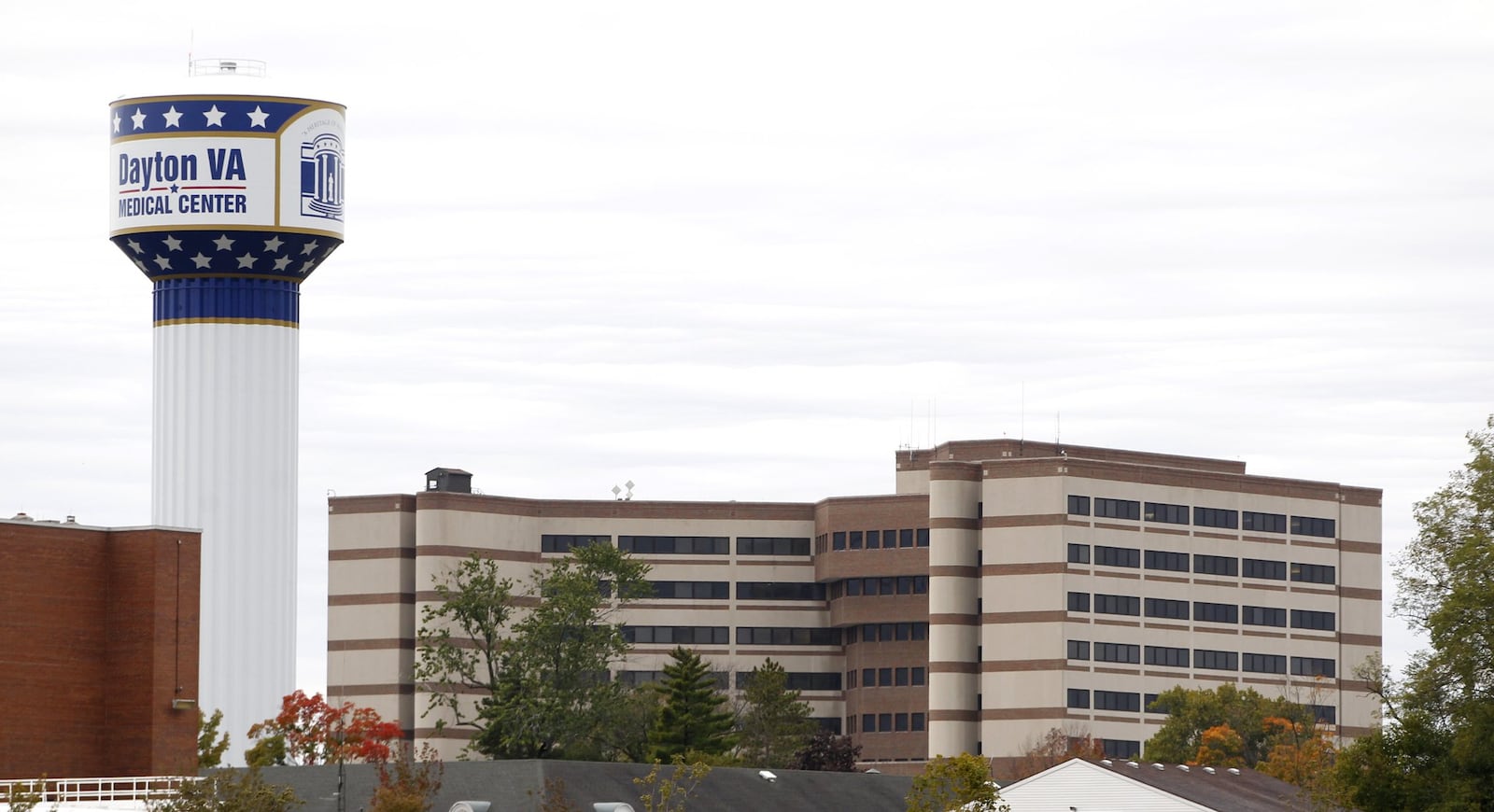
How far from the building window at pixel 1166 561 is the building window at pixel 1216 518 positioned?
2367 millimetres

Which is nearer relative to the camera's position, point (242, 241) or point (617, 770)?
point (617, 770)

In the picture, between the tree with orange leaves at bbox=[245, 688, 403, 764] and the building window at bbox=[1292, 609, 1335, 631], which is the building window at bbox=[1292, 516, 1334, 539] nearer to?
the building window at bbox=[1292, 609, 1335, 631]

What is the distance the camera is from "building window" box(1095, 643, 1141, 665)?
15675 cm

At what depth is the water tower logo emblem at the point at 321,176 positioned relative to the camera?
3767 inches

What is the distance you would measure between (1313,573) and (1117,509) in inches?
691

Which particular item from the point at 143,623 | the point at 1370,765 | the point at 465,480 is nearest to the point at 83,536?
the point at 143,623

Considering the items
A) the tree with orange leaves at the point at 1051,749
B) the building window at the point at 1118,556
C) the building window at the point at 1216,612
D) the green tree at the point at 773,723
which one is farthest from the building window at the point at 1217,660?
the green tree at the point at 773,723

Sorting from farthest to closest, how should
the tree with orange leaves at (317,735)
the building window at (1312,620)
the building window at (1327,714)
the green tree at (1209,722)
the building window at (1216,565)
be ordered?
the building window at (1312,620), the building window at (1327,714), the building window at (1216,565), the green tree at (1209,722), the tree with orange leaves at (317,735)

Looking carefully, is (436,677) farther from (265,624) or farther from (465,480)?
(265,624)

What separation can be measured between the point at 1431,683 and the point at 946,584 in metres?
78.3

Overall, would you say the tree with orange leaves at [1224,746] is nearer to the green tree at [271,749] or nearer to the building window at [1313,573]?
the building window at [1313,573]

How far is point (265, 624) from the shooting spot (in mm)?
95250

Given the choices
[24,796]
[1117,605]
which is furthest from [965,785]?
[1117,605]

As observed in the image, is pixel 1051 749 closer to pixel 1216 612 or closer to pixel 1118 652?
pixel 1118 652
